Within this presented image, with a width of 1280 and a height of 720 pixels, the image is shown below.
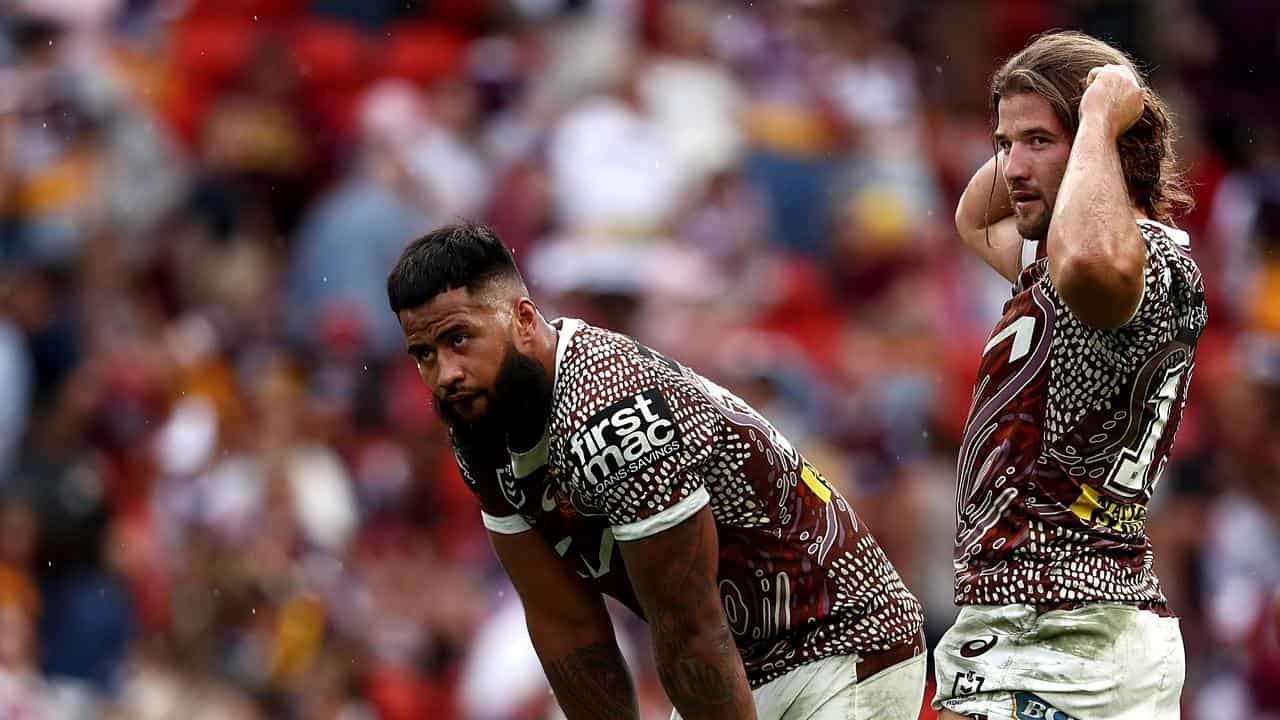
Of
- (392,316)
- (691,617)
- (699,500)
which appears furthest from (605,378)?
(392,316)

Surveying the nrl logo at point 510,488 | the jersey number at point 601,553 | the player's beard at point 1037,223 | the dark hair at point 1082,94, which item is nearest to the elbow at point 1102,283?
the player's beard at point 1037,223

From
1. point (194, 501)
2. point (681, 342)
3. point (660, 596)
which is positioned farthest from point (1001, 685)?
point (194, 501)

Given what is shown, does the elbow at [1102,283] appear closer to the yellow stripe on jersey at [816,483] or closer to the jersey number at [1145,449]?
the jersey number at [1145,449]

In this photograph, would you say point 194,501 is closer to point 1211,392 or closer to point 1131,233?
point 1211,392

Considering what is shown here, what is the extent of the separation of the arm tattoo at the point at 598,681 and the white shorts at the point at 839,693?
315 millimetres

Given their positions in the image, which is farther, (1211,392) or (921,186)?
(921,186)

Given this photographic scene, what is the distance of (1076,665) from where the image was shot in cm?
425

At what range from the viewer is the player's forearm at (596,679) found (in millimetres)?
5105

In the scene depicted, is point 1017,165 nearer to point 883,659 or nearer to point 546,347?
point 546,347

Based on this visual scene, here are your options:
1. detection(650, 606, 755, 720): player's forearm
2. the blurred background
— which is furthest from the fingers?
the blurred background

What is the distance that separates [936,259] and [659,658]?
725cm

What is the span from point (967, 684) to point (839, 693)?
0.45 meters

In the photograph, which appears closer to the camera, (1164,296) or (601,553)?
(1164,296)

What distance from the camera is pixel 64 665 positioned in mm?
9602
